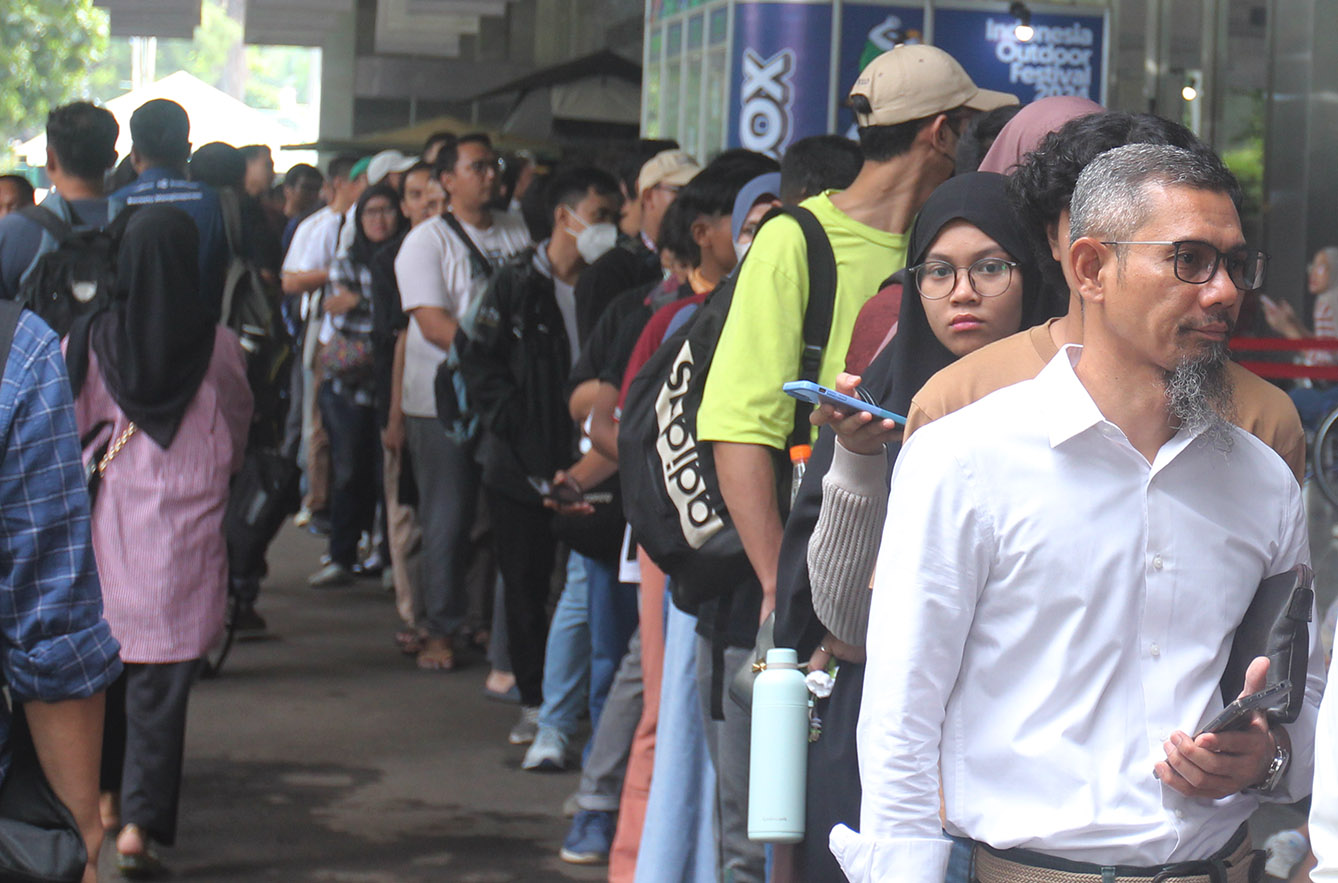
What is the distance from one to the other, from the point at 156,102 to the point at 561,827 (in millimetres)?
2739

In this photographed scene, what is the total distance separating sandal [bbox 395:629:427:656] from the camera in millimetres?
8203

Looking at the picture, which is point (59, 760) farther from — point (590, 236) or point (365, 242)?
point (365, 242)

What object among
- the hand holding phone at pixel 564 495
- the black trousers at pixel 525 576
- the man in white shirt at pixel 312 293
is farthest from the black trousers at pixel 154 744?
the man in white shirt at pixel 312 293

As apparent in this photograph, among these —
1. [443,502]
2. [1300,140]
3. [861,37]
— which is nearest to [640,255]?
[443,502]

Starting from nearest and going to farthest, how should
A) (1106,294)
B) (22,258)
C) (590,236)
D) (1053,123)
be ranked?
(1106,294), (1053,123), (22,258), (590,236)

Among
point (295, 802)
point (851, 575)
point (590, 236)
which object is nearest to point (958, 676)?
point (851, 575)

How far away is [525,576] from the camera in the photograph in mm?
6484

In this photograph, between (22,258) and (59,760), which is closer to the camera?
(59,760)

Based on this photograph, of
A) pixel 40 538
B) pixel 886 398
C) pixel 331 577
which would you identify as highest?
pixel 886 398

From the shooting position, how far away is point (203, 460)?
16.5 feet

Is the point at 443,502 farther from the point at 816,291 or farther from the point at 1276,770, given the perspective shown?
the point at 1276,770

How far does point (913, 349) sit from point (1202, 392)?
74cm

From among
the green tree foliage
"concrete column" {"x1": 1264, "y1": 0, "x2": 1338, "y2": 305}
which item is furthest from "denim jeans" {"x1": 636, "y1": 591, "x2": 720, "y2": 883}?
the green tree foliage

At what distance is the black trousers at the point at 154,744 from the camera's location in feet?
16.2
